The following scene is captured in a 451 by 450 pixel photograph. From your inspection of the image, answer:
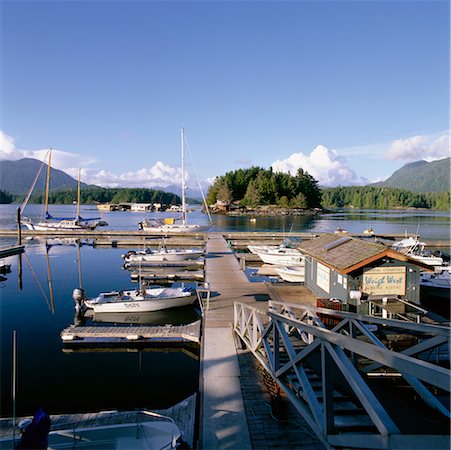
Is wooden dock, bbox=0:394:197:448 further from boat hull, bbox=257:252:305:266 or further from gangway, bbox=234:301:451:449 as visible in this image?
boat hull, bbox=257:252:305:266

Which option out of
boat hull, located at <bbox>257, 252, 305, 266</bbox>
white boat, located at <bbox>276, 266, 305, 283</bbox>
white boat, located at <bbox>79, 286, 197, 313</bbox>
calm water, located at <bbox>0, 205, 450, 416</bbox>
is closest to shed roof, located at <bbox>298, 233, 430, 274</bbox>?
white boat, located at <bbox>276, 266, 305, 283</bbox>

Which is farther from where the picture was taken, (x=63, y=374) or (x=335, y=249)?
(x=335, y=249)

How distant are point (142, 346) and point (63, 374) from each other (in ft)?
10.4

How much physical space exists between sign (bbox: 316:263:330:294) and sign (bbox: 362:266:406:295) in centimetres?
214

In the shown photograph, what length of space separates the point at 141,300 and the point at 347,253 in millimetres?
10896

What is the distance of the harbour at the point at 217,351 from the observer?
24.4ft

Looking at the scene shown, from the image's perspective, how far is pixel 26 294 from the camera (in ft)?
80.3

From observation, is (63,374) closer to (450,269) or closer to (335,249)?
(335,249)

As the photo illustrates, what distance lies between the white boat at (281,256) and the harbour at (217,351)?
3.96m

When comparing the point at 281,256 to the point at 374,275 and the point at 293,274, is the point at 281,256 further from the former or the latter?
the point at 374,275

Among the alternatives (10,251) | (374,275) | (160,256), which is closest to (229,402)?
(374,275)

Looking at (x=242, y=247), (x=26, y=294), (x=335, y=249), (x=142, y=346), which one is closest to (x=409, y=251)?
(x=335, y=249)

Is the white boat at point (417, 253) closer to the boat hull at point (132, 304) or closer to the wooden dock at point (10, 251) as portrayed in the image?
the boat hull at point (132, 304)

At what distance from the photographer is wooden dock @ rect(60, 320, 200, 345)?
1477 cm
